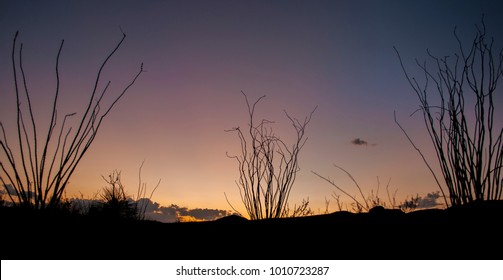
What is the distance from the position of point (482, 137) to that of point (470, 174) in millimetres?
201

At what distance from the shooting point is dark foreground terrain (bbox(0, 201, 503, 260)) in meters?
1.17

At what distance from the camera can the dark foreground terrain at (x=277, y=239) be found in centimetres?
117

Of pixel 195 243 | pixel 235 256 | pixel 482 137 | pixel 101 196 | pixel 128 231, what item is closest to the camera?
pixel 235 256

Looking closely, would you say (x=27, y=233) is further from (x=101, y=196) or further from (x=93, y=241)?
(x=101, y=196)

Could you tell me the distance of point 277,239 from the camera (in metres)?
1.35

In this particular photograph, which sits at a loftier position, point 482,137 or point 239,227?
point 482,137
